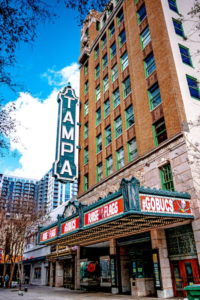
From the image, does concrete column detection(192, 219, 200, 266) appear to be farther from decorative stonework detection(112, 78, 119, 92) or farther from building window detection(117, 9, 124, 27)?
building window detection(117, 9, 124, 27)

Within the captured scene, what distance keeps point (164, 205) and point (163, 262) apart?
14.9ft

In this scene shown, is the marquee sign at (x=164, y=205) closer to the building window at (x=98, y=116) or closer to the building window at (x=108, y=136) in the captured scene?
the building window at (x=108, y=136)

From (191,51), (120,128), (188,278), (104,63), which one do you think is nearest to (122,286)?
(188,278)

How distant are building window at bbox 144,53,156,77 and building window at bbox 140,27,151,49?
157 cm

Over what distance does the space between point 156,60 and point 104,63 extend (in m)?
11.4

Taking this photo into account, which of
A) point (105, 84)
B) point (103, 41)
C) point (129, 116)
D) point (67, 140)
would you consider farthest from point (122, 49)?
point (67, 140)

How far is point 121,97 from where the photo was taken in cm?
2298

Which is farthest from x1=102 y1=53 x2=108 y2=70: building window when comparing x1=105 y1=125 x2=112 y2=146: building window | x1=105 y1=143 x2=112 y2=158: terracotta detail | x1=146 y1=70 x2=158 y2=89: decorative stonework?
x1=105 y1=143 x2=112 y2=158: terracotta detail

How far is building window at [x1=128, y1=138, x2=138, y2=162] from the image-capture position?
19.8 m

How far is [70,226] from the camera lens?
1780cm

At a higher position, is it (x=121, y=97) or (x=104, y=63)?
(x=104, y=63)

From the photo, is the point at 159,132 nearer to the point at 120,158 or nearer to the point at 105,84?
the point at 120,158

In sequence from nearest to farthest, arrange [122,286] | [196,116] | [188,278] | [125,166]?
[188,278]
[196,116]
[122,286]
[125,166]

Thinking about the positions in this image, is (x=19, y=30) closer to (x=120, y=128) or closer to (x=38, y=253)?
(x=120, y=128)
